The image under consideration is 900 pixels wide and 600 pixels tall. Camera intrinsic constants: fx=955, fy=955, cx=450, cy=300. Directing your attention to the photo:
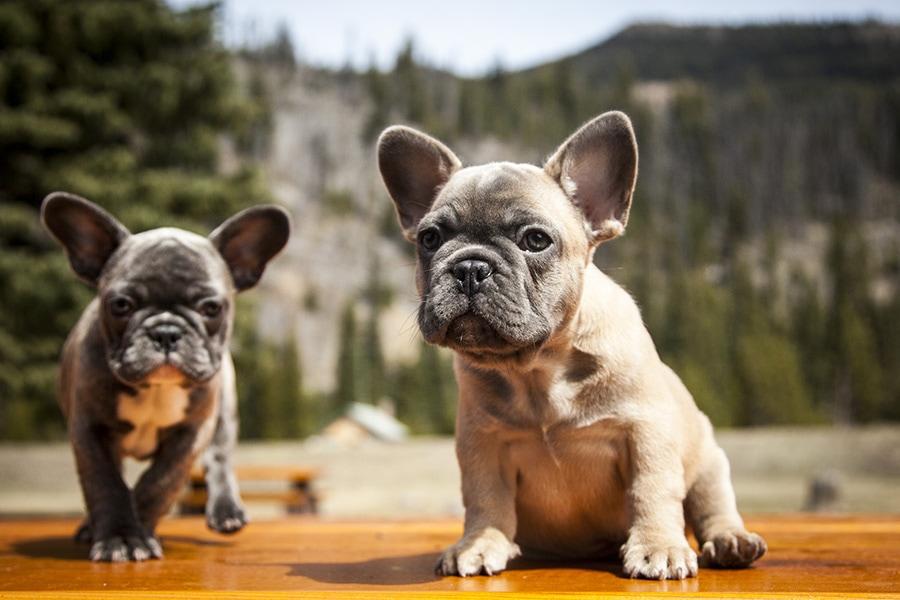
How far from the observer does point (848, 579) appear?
2.87m

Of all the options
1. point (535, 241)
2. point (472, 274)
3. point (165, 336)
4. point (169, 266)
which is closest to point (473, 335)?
point (472, 274)

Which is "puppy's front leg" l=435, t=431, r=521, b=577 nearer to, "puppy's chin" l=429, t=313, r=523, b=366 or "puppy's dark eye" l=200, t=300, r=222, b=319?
"puppy's chin" l=429, t=313, r=523, b=366

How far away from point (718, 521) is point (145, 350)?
7.32 feet

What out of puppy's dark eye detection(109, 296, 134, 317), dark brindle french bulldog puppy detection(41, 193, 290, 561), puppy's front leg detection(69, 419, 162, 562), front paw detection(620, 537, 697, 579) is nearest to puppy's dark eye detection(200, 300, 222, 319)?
dark brindle french bulldog puppy detection(41, 193, 290, 561)

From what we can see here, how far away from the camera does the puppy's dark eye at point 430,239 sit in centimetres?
314

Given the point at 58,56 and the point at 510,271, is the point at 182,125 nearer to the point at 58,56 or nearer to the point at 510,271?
the point at 58,56

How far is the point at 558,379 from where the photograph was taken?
3.20 meters

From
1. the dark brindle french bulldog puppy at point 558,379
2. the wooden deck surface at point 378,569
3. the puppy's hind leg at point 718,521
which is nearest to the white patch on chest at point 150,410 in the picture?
the wooden deck surface at point 378,569

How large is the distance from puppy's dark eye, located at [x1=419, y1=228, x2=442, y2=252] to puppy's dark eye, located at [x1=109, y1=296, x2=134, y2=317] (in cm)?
138

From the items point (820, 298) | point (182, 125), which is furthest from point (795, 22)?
point (182, 125)

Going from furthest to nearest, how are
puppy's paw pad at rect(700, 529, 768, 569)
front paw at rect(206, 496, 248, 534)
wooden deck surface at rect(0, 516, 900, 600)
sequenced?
front paw at rect(206, 496, 248, 534)
puppy's paw pad at rect(700, 529, 768, 569)
wooden deck surface at rect(0, 516, 900, 600)

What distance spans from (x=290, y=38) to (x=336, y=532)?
9914 cm

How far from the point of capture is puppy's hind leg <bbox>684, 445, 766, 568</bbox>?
3.14 metres

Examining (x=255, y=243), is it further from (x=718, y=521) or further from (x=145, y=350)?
(x=718, y=521)
